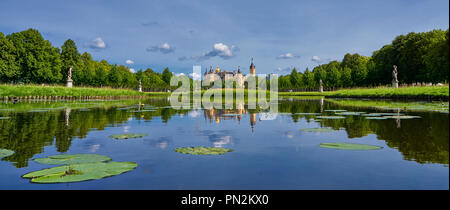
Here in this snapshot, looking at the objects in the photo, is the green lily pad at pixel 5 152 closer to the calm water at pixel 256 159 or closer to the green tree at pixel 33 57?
the calm water at pixel 256 159

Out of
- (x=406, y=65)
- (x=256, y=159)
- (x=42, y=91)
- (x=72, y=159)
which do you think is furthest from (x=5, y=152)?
(x=406, y=65)

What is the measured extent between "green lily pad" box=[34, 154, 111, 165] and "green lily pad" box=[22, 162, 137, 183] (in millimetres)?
383

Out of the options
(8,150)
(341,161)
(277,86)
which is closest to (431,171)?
(341,161)

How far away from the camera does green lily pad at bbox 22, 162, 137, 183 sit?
439 centimetres

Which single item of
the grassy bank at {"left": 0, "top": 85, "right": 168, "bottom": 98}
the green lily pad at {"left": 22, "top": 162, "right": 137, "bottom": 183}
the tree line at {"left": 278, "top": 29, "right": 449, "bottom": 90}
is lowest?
the green lily pad at {"left": 22, "top": 162, "right": 137, "bottom": 183}

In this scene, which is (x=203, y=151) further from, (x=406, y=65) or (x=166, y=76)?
(x=166, y=76)

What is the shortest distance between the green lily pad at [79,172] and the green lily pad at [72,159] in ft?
1.26

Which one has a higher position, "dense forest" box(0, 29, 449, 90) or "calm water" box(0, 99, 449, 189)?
"dense forest" box(0, 29, 449, 90)

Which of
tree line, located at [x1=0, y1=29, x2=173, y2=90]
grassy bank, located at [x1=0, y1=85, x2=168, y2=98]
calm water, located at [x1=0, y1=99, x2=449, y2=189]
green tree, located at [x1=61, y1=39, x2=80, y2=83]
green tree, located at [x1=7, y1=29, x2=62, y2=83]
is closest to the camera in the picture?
calm water, located at [x1=0, y1=99, x2=449, y2=189]

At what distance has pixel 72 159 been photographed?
18.7 ft

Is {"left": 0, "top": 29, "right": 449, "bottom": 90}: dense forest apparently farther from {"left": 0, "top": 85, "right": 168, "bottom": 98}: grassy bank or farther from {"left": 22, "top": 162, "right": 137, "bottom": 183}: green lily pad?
{"left": 22, "top": 162, "right": 137, "bottom": 183}: green lily pad

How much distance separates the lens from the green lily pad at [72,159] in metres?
5.48

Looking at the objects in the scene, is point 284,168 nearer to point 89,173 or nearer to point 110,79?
point 89,173

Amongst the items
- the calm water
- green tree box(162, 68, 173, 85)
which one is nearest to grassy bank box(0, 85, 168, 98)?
the calm water
